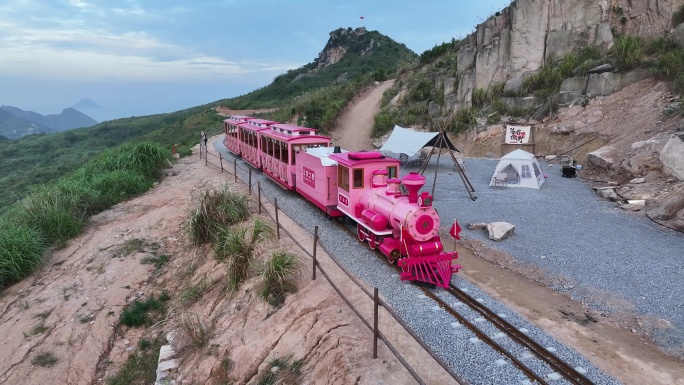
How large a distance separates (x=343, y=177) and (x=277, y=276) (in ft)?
12.8

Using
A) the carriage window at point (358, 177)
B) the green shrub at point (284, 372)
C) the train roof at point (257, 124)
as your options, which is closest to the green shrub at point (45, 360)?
the green shrub at point (284, 372)

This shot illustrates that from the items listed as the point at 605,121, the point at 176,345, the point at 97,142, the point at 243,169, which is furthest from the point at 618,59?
the point at 97,142

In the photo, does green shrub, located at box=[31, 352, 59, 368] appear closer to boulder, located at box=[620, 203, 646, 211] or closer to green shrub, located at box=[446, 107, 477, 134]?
boulder, located at box=[620, 203, 646, 211]

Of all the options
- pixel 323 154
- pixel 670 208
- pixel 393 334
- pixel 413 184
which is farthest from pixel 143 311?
pixel 670 208

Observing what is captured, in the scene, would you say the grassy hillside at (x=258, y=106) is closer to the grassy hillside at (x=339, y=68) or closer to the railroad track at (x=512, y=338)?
the grassy hillside at (x=339, y=68)

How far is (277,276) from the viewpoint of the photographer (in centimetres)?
883

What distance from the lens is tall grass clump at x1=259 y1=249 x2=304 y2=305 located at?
8805 mm

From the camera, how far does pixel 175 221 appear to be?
15047 millimetres

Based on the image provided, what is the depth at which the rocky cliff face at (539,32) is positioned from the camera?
80.2ft

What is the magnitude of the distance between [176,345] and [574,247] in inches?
410

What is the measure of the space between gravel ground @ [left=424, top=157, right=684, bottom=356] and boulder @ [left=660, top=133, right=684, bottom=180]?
255cm

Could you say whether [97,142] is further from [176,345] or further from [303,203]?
[176,345]

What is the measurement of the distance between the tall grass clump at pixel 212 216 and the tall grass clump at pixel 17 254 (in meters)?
4.67

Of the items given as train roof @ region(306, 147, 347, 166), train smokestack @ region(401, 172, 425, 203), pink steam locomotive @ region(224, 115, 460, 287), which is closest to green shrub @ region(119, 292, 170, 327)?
pink steam locomotive @ region(224, 115, 460, 287)
